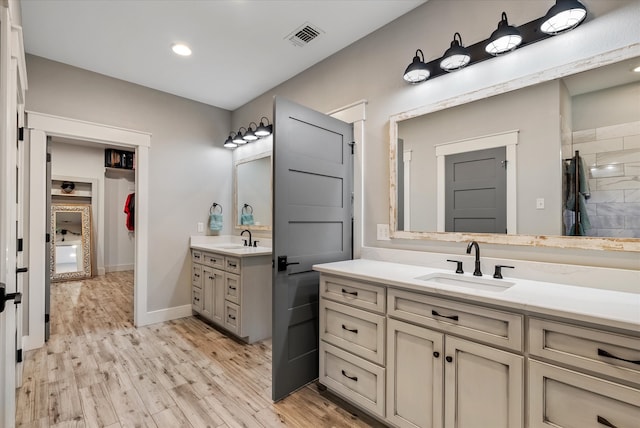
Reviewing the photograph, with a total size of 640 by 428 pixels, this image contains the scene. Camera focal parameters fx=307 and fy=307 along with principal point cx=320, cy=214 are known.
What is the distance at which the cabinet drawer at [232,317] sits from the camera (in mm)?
3115

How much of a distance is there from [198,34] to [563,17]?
2.61 meters

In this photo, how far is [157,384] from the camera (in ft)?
7.72

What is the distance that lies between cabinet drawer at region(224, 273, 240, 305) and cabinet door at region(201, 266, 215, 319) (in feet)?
1.07

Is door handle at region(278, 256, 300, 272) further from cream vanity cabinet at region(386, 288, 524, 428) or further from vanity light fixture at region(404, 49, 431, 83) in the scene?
vanity light fixture at region(404, 49, 431, 83)

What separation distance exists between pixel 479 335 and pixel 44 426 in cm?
257

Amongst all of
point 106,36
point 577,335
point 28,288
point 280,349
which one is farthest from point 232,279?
point 577,335

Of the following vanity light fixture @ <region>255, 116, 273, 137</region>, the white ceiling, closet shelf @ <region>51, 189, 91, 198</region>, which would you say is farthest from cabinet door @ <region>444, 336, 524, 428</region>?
closet shelf @ <region>51, 189, 91, 198</region>

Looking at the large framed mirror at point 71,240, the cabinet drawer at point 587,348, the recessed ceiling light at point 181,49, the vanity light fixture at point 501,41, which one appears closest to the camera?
the cabinet drawer at point 587,348

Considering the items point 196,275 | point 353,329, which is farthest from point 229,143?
point 353,329

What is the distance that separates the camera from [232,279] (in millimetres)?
3197

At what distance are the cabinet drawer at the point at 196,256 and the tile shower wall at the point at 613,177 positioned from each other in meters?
3.65

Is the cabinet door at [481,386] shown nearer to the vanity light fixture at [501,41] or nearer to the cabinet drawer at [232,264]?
the vanity light fixture at [501,41]

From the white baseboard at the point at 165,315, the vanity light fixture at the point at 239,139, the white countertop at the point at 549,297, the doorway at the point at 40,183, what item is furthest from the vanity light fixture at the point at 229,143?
the white countertop at the point at 549,297

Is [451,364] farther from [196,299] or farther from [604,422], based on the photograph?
[196,299]
